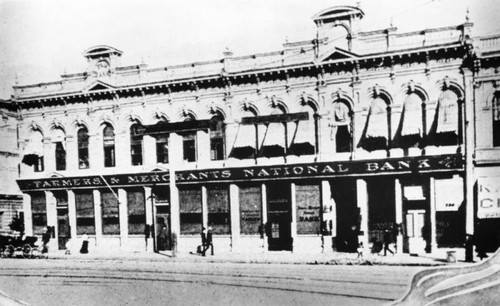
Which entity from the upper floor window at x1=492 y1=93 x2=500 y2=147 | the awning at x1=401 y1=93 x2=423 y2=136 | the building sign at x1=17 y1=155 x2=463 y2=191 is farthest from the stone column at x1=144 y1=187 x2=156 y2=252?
the upper floor window at x1=492 y1=93 x2=500 y2=147

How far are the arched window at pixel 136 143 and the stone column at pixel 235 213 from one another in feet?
4.92

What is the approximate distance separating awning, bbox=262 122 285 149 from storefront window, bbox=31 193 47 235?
141 inches

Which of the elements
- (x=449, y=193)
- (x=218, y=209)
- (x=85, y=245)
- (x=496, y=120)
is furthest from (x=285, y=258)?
(x=496, y=120)

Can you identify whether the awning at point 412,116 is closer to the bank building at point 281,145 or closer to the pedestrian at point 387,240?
the bank building at point 281,145

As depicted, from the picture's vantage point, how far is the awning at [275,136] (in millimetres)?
6574

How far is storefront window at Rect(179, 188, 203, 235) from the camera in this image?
6832 millimetres

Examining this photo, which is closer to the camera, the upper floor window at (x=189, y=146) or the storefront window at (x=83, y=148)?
the upper floor window at (x=189, y=146)

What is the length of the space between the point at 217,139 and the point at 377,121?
2339mm

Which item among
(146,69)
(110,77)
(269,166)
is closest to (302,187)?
(269,166)

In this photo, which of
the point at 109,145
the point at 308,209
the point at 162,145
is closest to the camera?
the point at 308,209

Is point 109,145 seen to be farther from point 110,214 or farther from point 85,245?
point 85,245

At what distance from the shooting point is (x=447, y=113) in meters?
5.88

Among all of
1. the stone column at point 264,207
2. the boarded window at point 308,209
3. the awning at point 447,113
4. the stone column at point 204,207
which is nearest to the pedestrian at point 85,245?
the stone column at point 204,207

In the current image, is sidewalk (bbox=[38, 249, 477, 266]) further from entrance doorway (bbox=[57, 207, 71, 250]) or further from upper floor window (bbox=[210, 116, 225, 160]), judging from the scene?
upper floor window (bbox=[210, 116, 225, 160])
